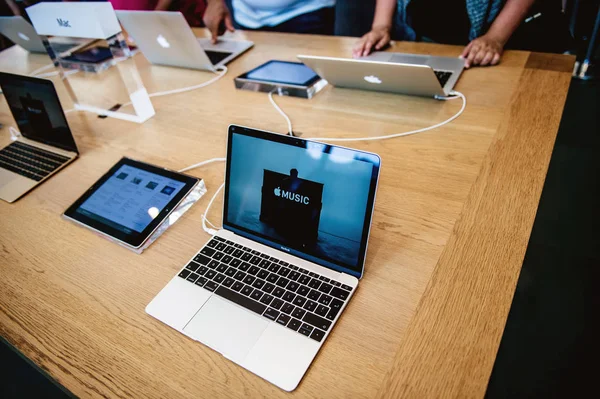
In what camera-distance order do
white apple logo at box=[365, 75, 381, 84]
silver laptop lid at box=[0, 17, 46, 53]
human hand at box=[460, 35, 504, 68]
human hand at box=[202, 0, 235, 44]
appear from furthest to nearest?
1. silver laptop lid at box=[0, 17, 46, 53]
2. human hand at box=[202, 0, 235, 44]
3. human hand at box=[460, 35, 504, 68]
4. white apple logo at box=[365, 75, 381, 84]

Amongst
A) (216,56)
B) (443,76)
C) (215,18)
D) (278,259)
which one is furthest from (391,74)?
(215,18)

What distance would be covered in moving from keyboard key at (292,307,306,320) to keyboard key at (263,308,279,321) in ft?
0.09

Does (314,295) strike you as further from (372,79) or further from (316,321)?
(372,79)

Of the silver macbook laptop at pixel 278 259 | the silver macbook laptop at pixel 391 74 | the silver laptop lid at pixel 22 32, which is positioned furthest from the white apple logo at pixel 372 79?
the silver laptop lid at pixel 22 32

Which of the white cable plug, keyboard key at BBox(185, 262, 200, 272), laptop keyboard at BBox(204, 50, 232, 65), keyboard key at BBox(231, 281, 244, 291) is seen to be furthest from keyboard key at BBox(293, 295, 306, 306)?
laptop keyboard at BBox(204, 50, 232, 65)

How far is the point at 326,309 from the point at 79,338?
421mm

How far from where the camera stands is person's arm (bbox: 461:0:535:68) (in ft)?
3.90

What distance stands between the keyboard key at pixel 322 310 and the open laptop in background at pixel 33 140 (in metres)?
0.87

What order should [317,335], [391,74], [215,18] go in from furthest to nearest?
1. [215,18]
2. [391,74]
3. [317,335]

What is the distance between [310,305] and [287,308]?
38 millimetres

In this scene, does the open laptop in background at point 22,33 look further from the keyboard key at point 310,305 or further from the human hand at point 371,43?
the keyboard key at point 310,305

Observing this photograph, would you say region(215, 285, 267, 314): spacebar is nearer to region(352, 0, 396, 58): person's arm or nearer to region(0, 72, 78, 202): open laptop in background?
region(0, 72, 78, 202): open laptop in background

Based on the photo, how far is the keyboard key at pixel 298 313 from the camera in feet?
1.98

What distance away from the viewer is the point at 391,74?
3.31ft
